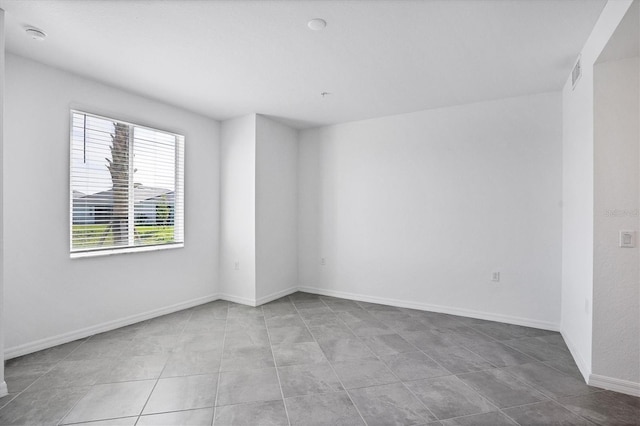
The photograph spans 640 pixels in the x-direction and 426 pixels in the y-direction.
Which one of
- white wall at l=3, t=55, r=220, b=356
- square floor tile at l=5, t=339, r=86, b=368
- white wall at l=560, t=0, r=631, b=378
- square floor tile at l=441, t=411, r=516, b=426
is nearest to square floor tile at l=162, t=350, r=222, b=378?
square floor tile at l=5, t=339, r=86, b=368

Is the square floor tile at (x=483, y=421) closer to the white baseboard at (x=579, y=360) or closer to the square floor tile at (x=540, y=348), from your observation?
the white baseboard at (x=579, y=360)

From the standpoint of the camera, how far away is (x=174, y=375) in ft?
8.23

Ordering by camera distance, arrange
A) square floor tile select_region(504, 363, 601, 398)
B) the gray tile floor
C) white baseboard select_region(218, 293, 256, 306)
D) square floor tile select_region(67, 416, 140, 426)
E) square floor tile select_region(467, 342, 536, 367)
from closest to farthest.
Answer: square floor tile select_region(67, 416, 140, 426) → the gray tile floor → square floor tile select_region(504, 363, 601, 398) → square floor tile select_region(467, 342, 536, 367) → white baseboard select_region(218, 293, 256, 306)

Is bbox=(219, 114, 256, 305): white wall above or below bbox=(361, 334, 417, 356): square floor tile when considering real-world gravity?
above

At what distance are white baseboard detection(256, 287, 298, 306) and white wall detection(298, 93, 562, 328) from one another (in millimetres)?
258

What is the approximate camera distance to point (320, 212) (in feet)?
16.9

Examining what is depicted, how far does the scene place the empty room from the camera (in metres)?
2.20

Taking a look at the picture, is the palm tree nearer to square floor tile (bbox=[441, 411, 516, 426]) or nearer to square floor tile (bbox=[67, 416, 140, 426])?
square floor tile (bbox=[67, 416, 140, 426])

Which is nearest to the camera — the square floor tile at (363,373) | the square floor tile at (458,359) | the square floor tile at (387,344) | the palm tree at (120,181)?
the square floor tile at (363,373)

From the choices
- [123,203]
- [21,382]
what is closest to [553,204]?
[123,203]

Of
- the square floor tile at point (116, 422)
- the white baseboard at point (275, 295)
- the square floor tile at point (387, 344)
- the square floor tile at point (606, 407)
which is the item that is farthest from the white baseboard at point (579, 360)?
the white baseboard at point (275, 295)

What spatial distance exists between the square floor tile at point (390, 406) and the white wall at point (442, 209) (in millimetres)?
2172

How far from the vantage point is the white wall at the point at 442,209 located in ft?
11.9

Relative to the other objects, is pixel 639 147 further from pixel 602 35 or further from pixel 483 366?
pixel 483 366
